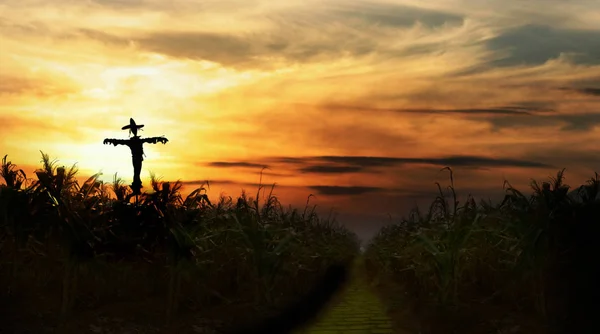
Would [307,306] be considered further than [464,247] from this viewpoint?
Yes

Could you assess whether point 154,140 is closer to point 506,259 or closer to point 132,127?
point 132,127

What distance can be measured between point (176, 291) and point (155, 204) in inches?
80.3

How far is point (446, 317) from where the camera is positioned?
11.4 meters

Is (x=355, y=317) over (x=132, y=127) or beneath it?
beneath

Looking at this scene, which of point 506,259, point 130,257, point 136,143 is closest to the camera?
point 506,259

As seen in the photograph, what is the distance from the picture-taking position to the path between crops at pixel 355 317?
39.5 feet

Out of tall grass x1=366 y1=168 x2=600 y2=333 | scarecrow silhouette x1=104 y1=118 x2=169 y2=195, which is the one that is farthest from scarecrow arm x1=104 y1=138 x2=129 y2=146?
tall grass x1=366 y1=168 x2=600 y2=333

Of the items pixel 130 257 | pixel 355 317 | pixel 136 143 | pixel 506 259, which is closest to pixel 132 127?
pixel 136 143

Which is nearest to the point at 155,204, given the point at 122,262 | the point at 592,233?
the point at 122,262

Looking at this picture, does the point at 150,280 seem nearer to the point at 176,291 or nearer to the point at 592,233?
the point at 176,291

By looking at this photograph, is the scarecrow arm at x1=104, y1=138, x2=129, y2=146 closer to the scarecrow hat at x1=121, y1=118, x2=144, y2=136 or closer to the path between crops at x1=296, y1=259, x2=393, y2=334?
the scarecrow hat at x1=121, y1=118, x2=144, y2=136

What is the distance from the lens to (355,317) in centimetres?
1362

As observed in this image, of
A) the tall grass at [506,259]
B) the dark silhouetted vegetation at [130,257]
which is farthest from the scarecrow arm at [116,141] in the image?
the tall grass at [506,259]

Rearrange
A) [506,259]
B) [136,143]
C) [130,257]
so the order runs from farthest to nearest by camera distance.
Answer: [136,143] → [130,257] → [506,259]
